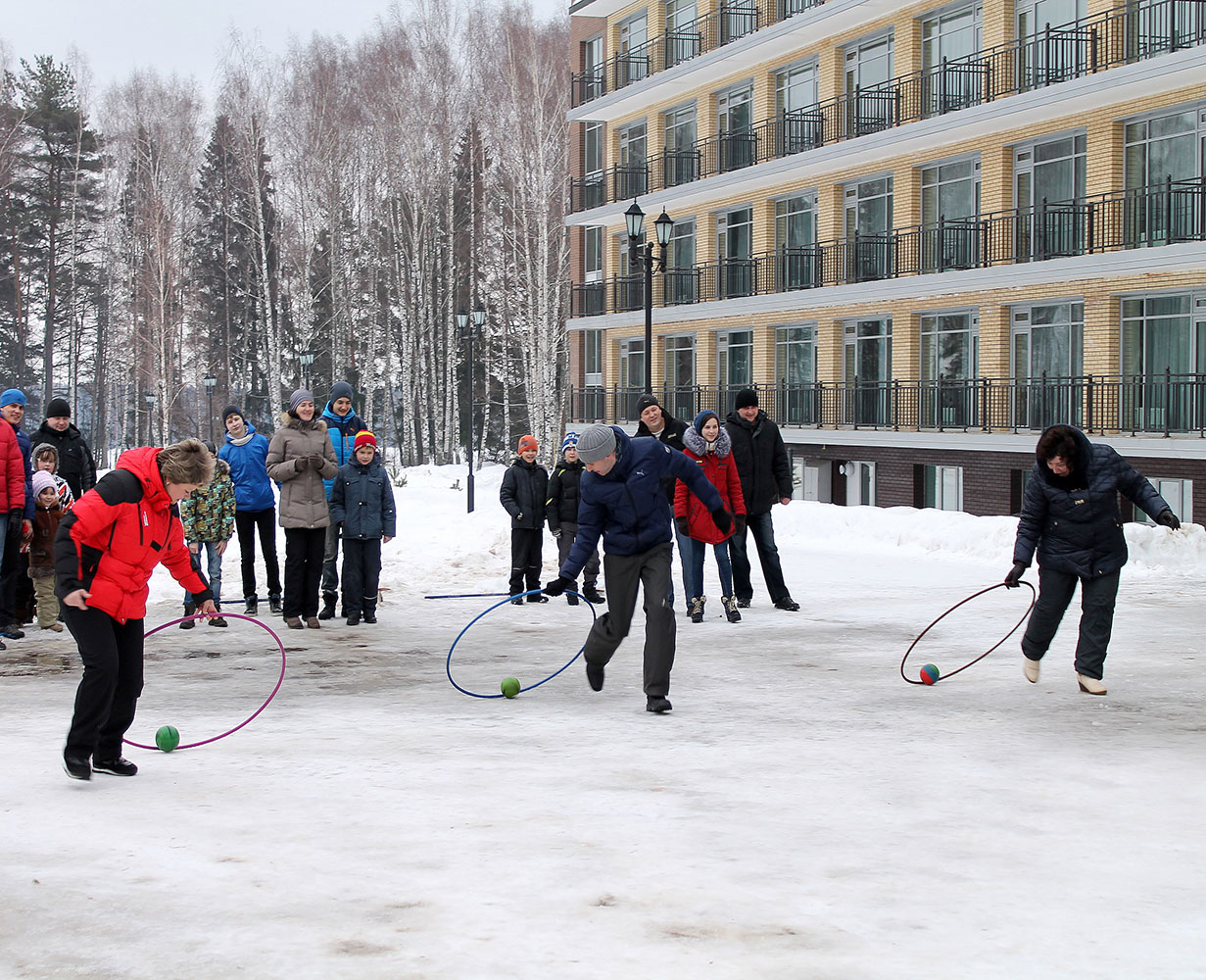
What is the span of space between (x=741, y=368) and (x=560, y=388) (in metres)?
23.0

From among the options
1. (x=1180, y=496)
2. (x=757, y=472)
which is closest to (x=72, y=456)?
(x=757, y=472)

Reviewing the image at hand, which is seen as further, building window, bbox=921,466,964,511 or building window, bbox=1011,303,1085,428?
building window, bbox=921,466,964,511

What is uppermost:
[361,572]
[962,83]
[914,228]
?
[962,83]

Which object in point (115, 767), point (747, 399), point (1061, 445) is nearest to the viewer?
point (115, 767)

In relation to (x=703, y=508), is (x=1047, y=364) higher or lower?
higher

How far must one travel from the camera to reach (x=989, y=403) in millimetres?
28312

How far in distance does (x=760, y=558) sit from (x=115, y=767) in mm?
7640

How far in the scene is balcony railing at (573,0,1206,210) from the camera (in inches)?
1009

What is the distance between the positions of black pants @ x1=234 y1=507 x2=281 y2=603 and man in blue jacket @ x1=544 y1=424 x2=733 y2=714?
4.92 m

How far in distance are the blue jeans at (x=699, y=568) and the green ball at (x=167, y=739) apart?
5.82 metres

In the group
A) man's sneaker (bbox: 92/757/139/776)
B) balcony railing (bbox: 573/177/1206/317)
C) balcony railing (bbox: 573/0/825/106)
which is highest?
balcony railing (bbox: 573/0/825/106)

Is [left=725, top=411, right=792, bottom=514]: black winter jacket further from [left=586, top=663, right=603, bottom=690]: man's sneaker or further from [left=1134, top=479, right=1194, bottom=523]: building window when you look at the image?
[left=1134, top=479, right=1194, bottom=523]: building window

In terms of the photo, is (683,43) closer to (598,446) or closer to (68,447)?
(68,447)

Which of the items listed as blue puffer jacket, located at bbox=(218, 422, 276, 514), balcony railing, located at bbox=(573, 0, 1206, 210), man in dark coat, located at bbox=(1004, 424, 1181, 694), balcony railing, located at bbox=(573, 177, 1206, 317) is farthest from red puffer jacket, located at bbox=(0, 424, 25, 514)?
balcony railing, located at bbox=(573, 0, 1206, 210)
